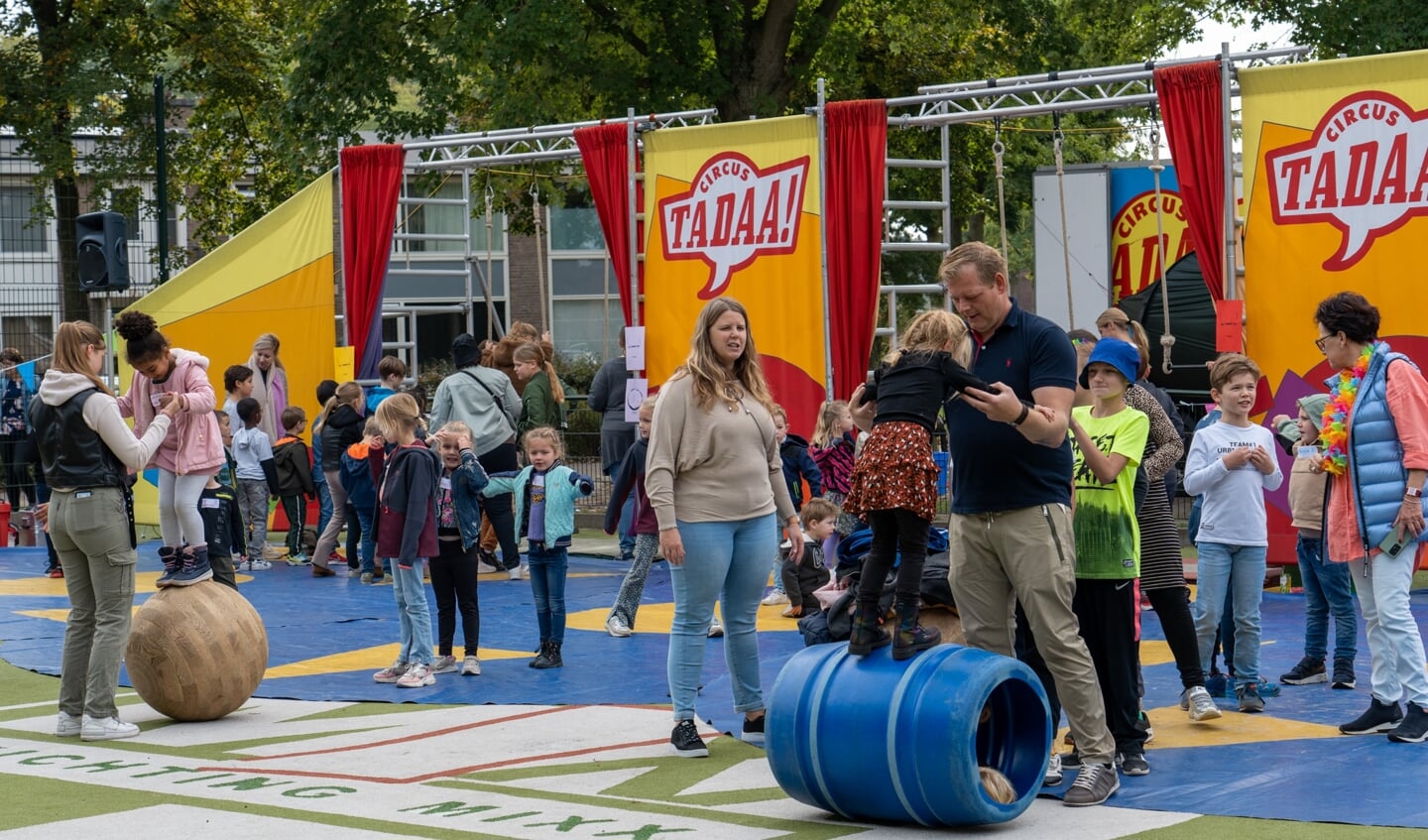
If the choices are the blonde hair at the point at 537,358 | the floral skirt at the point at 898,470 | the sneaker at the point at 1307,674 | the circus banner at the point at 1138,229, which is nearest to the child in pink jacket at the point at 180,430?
the blonde hair at the point at 537,358

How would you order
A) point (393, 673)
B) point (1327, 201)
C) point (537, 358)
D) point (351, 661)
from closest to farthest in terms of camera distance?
point (393, 673), point (351, 661), point (1327, 201), point (537, 358)

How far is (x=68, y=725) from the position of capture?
26.7ft

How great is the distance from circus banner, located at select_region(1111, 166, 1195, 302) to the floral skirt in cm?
1476

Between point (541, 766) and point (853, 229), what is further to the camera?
point (853, 229)

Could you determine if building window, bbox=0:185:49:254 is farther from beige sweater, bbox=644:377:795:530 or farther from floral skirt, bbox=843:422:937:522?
floral skirt, bbox=843:422:937:522

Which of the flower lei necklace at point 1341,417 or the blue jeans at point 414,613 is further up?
the flower lei necklace at point 1341,417

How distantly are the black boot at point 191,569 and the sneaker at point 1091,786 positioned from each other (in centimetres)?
442

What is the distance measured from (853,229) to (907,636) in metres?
8.47

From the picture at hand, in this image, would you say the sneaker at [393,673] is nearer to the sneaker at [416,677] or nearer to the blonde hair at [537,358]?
the sneaker at [416,677]

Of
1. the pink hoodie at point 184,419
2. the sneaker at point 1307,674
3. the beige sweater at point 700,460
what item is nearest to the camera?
the beige sweater at point 700,460

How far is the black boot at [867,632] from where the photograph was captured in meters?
6.01

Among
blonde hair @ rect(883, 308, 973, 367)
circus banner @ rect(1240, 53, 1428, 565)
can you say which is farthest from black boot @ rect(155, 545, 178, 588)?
circus banner @ rect(1240, 53, 1428, 565)

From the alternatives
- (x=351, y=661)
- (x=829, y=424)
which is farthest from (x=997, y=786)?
(x=829, y=424)

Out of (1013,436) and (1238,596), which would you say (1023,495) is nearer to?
(1013,436)
